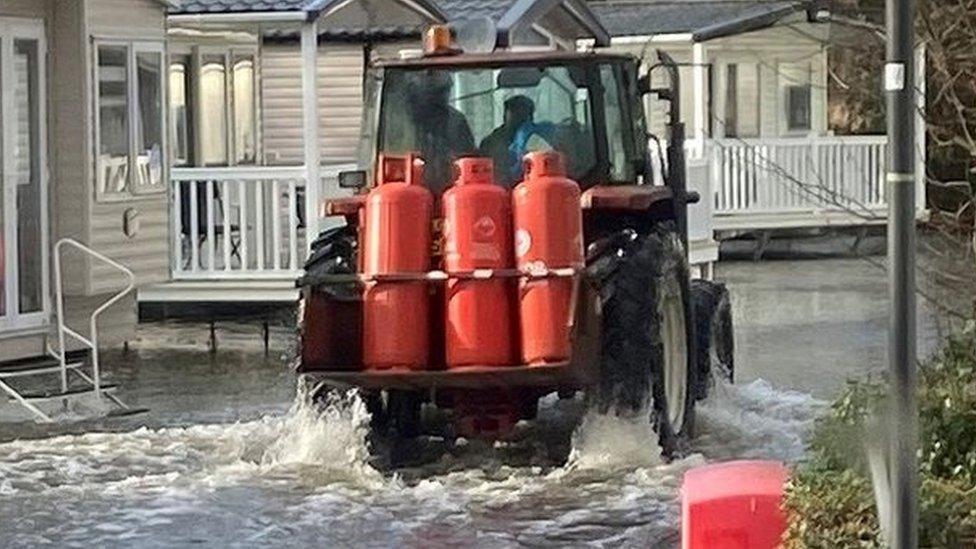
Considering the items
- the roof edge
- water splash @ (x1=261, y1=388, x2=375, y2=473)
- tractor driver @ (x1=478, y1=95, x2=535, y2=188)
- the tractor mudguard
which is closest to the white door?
water splash @ (x1=261, y1=388, x2=375, y2=473)

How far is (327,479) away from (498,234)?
158cm

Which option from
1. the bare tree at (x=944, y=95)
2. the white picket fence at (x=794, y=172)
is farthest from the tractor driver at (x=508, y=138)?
the white picket fence at (x=794, y=172)

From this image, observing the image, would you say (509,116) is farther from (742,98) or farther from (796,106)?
(796,106)

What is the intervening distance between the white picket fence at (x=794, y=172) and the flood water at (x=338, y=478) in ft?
43.8

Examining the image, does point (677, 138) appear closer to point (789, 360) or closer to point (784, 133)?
point (789, 360)

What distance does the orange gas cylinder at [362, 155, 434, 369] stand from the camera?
11.4 meters

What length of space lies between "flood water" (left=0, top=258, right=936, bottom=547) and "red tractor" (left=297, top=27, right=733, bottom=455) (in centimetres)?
26

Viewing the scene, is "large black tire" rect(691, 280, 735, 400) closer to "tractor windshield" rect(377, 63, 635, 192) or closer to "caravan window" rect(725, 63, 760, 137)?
"tractor windshield" rect(377, 63, 635, 192)

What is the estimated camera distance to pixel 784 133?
3456cm

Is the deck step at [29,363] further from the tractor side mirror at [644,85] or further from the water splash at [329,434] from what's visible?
the tractor side mirror at [644,85]

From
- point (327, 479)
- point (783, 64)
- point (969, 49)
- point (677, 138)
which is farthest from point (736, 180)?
point (969, 49)

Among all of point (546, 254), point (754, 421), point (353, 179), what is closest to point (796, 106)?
point (754, 421)

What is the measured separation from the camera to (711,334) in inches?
540

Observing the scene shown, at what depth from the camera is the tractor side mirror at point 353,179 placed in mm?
12500
